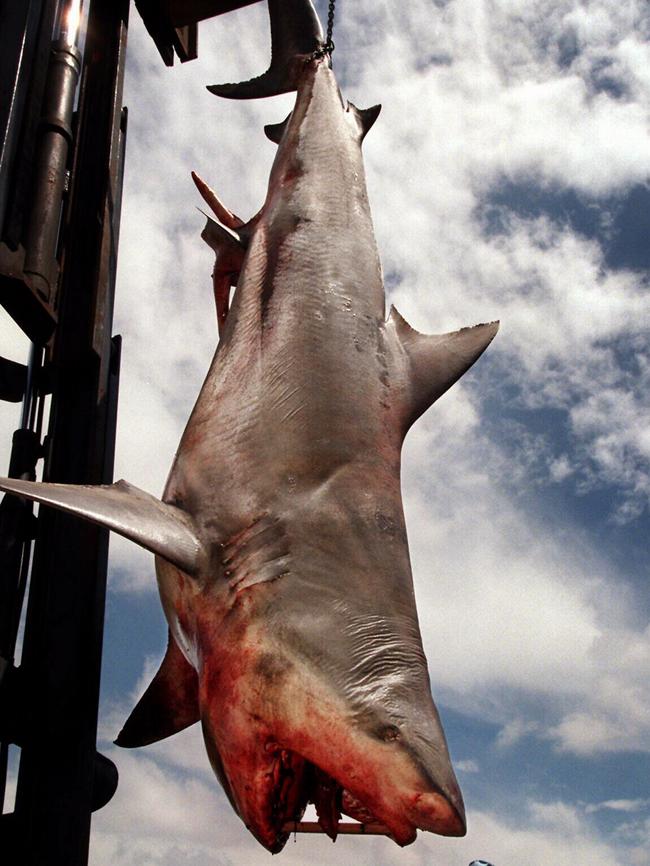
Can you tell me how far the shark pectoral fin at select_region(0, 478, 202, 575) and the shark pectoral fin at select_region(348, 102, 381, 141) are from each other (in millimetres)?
2002

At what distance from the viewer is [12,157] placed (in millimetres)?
2305

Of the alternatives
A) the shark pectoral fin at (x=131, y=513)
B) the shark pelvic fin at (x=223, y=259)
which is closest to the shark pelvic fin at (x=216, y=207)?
the shark pelvic fin at (x=223, y=259)

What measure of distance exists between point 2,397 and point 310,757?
1498mm

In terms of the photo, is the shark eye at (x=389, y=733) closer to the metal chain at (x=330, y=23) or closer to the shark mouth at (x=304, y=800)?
the shark mouth at (x=304, y=800)

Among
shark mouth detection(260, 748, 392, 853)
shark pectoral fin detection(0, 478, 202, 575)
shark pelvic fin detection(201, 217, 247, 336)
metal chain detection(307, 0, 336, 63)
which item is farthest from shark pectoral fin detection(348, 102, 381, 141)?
shark mouth detection(260, 748, 392, 853)

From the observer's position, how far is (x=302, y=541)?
188 centimetres

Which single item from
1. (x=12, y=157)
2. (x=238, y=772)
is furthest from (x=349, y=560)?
(x=12, y=157)

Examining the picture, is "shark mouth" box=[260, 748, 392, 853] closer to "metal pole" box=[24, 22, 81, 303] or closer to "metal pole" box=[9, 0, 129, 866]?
"metal pole" box=[9, 0, 129, 866]

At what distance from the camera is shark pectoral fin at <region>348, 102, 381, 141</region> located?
3.32 m

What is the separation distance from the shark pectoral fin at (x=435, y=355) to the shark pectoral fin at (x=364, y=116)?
1.04m

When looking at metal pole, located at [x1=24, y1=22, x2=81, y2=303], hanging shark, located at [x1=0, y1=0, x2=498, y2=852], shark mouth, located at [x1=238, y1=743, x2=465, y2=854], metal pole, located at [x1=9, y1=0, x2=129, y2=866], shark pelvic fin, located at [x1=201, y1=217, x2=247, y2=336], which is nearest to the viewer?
shark mouth, located at [x1=238, y1=743, x2=465, y2=854]

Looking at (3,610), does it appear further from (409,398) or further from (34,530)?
(409,398)

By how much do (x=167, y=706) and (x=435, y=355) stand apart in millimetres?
1241

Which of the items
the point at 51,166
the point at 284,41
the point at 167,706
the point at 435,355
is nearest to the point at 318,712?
the point at 167,706
